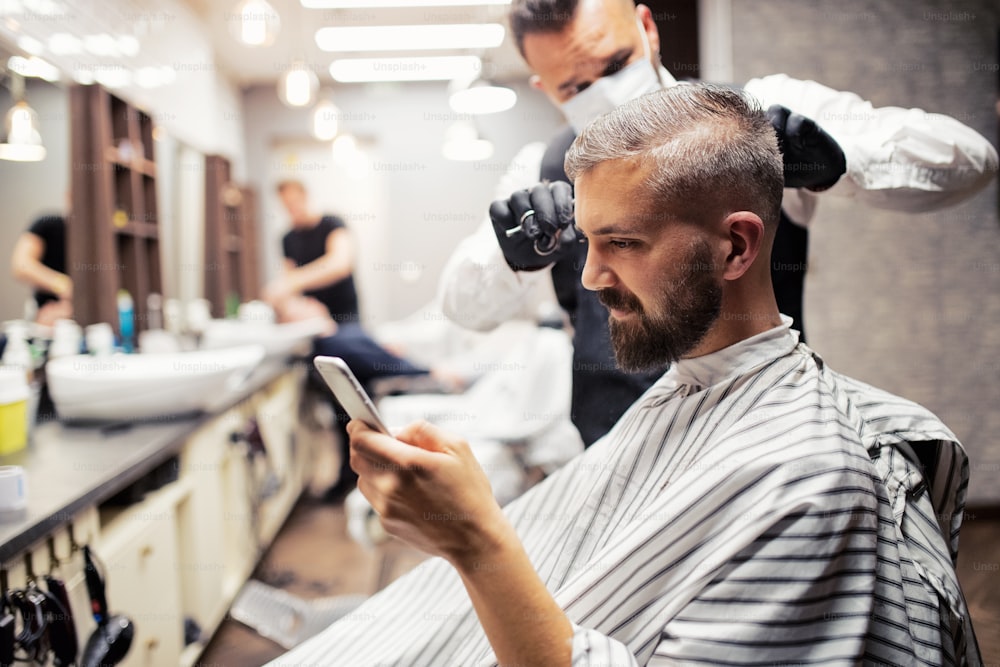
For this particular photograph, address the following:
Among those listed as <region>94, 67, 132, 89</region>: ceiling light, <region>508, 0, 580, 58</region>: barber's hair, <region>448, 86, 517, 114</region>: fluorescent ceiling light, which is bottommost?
<region>508, 0, 580, 58</region>: barber's hair

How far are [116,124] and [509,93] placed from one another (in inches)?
64.7

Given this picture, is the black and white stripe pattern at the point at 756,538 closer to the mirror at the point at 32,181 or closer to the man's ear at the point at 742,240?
the man's ear at the point at 742,240

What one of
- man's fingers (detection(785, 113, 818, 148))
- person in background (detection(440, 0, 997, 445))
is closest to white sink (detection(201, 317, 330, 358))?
person in background (detection(440, 0, 997, 445))

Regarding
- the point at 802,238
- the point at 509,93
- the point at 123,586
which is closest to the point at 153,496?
the point at 123,586

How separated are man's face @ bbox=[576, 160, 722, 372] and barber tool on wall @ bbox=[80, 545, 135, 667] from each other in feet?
3.53

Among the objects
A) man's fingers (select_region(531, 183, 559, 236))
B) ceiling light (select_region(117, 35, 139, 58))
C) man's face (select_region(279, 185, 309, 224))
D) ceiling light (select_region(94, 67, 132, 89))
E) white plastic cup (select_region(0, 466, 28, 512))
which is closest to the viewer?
man's fingers (select_region(531, 183, 559, 236))

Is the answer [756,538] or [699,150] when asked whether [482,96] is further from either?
[756,538]

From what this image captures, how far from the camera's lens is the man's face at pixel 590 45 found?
41.4 inches

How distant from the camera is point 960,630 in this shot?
83 cm

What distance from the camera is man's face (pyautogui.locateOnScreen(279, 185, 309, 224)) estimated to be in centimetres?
427

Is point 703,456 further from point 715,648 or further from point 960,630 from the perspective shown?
point 960,630

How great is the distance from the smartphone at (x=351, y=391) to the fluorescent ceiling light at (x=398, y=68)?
150 inches

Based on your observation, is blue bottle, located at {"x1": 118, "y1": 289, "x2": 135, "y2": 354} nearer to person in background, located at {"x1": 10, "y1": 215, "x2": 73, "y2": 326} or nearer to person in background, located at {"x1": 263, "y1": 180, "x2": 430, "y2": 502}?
person in background, located at {"x1": 10, "y1": 215, "x2": 73, "y2": 326}

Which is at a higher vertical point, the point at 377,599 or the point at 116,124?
the point at 116,124
